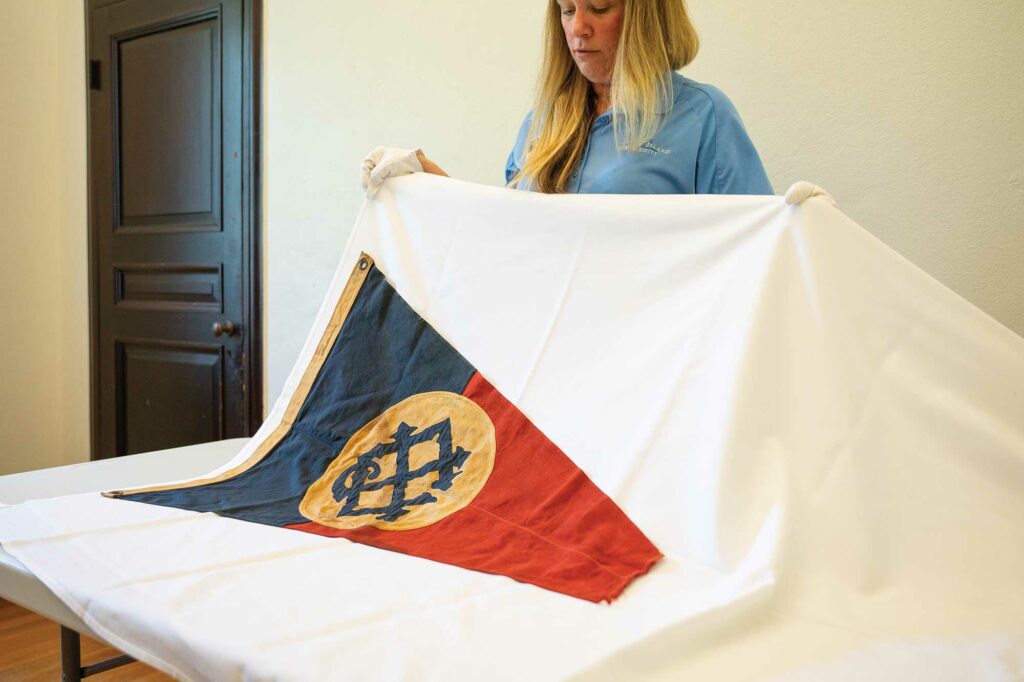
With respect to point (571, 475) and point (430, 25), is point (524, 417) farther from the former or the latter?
point (430, 25)

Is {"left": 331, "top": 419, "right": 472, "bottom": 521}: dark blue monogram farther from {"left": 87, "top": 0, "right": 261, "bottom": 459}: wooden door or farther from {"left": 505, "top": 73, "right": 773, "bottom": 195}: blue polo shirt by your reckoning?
{"left": 87, "top": 0, "right": 261, "bottom": 459}: wooden door

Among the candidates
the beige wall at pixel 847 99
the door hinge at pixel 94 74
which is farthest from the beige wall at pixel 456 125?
the door hinge at pixel 94 74

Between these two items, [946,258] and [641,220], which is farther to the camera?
[946,258]

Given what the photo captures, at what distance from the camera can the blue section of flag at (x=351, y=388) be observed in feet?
4.51

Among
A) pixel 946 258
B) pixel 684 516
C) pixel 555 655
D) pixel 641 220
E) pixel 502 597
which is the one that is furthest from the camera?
pixel 946 258

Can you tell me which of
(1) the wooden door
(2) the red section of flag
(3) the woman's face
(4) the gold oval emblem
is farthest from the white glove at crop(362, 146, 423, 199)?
(1) the wooden door

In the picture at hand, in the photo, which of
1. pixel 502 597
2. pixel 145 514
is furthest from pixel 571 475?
pixel 145 514

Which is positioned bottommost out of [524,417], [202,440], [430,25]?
[202,440]

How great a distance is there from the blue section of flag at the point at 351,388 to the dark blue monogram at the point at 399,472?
7cm

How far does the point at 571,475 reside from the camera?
1206 millimetres

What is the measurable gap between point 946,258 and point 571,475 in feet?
2.97

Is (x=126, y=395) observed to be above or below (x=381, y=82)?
below

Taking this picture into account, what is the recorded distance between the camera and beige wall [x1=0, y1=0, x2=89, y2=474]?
3.28 m

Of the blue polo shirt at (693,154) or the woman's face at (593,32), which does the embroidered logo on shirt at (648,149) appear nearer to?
the blue polo shirt at (693,154)
